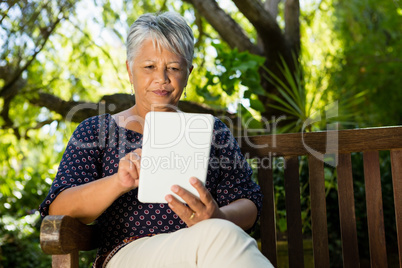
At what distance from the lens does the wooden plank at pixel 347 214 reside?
2037 mm

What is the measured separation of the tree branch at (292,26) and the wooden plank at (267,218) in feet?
7.11

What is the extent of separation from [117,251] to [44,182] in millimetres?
3923

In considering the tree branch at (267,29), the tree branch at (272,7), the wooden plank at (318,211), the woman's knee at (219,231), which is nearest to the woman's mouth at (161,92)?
the woman's knee at (219,231)

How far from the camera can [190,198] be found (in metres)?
1.40

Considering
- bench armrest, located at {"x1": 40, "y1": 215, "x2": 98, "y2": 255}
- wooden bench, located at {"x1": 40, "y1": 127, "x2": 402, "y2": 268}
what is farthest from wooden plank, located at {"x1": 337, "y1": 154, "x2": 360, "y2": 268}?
bench armrest, located at {"x1": 40, "y1": 215, "x2": 98, "y2": 255}

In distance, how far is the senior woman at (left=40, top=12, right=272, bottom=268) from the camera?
1437 millimetres

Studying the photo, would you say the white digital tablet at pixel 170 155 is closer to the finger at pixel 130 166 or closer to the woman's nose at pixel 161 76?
the finger at pixel 130 166

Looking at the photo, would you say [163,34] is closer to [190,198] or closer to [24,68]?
[190,198]

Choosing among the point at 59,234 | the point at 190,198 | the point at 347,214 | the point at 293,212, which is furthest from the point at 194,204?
the point at 347,214

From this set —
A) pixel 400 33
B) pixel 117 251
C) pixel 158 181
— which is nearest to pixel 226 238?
pixel 158 181

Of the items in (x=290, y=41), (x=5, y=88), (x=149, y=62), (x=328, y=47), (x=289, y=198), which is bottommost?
(x=289, y=198)

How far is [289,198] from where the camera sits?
2123mm

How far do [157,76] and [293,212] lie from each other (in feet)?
2.92

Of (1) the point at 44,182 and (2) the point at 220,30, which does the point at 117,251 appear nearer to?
(2) the point at 220,30
